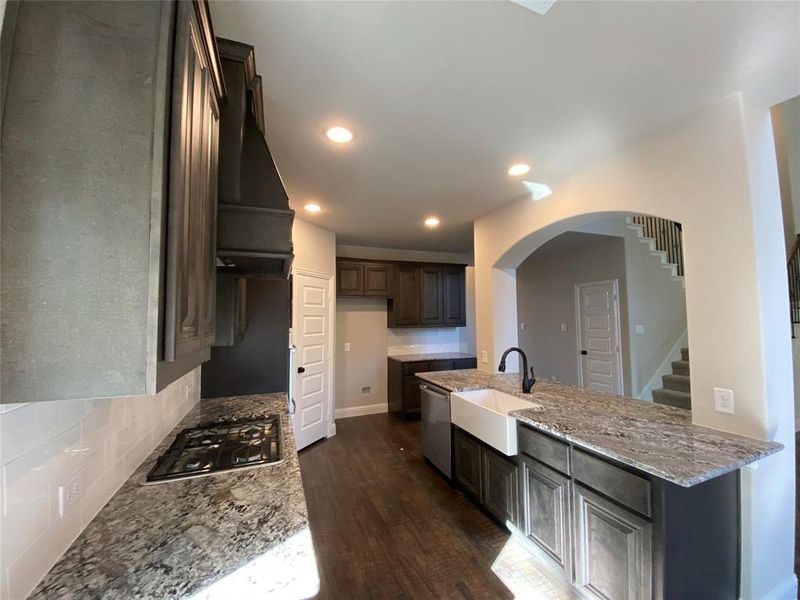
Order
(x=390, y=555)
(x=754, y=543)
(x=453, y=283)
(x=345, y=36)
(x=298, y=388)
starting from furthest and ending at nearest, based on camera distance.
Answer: (x=453, y=283) < (x=298, y=388) < (x=390, y=555) < (x=754, y=543) < (x=345, y=36)

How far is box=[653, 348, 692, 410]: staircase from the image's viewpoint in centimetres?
400

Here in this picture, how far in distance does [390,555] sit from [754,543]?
188 centimetres

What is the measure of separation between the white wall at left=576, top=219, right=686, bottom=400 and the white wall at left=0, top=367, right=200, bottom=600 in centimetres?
506

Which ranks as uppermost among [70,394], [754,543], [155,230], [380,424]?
[155,230]

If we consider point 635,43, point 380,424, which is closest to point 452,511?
point 380,424

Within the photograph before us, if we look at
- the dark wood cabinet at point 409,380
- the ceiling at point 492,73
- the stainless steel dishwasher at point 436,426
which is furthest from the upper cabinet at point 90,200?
the dark wood cabinet at point 409,380

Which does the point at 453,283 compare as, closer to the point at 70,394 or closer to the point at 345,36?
the point at 345,36

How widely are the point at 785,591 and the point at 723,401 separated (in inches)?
39.6

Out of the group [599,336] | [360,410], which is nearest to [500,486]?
[360,410]

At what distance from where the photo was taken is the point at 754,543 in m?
1.56

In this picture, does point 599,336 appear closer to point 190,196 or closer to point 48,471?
point 190,196

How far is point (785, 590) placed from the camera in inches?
65.1

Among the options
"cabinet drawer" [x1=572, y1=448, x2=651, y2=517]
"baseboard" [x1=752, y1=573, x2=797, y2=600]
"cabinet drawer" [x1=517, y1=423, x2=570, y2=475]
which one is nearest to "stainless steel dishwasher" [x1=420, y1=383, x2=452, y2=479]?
"cabinet drawer" [x1=517, y1=423, x2=570, y2=475]

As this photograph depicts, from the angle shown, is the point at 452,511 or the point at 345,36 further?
the point at 452,511
